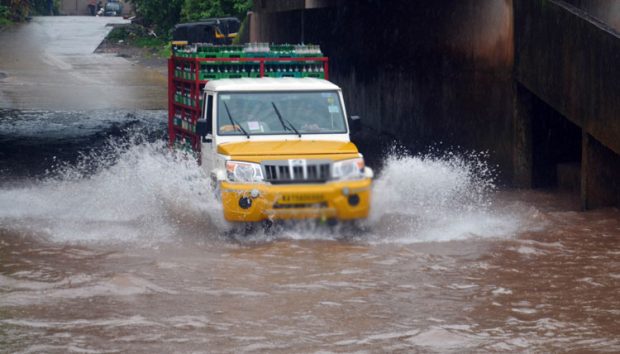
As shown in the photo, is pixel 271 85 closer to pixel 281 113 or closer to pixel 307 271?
pixel 281 113

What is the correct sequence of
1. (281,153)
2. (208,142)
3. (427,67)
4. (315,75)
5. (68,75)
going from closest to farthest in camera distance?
(281,153), (208,142), (315,75), (427,67), (68,75)

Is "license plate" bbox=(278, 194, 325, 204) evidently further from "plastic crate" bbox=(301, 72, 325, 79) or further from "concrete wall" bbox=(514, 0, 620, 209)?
"concrete wall" bbox=(514, 0, 620, 209)

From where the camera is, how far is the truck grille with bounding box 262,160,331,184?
11.8 metres

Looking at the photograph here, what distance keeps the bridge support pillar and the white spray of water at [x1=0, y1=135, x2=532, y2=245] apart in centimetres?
119

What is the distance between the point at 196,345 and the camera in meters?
8.19

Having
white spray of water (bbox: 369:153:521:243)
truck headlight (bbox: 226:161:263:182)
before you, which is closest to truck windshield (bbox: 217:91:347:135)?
truck headlight (bbox: 226:161:263:182)

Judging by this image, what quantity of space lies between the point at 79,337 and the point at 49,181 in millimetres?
10123

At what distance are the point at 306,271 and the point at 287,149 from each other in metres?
1.70

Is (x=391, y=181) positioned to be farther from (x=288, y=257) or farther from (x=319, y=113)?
(x=288, y=257)

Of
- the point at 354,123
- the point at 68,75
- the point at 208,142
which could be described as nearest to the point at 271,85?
the point at 208,142

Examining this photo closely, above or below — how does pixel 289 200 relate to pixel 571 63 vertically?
below

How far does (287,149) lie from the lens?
12.0 m

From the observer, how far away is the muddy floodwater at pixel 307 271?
8.52 meters

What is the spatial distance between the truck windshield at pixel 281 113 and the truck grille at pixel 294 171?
955 mm
